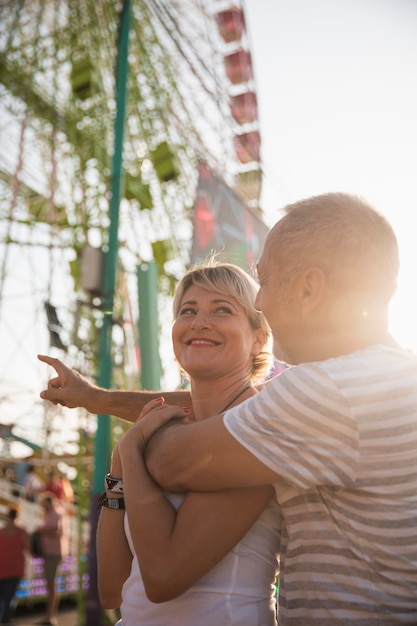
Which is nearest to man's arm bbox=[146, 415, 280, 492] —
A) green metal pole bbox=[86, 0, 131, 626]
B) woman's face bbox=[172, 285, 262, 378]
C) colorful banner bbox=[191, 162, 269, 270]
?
woman's face bbox=[172, 285, 262, 378]

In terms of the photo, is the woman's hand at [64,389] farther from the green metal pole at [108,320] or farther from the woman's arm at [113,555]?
the green metal pole at [108,320]

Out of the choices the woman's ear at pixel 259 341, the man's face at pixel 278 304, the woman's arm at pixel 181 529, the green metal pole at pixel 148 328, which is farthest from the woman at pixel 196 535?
the green metal pole at pixel 148 328

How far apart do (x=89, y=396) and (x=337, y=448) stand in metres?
1.07

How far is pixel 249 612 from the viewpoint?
1.17 m

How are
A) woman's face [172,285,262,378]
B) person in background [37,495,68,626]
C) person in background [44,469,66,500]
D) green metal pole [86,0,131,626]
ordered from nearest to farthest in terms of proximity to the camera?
woman's face [172,285,262,378], green metal pole [86,0,131,626], person in background [37,495,68,626], person in background [44,469,66,500]

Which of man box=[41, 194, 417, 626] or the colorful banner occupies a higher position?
the colorful banner

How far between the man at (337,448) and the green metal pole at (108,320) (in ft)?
12.7

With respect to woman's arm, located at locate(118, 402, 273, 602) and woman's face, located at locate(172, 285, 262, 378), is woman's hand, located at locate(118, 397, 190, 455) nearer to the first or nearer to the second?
woman's arm, located at locate(118, 402, 273, 602)

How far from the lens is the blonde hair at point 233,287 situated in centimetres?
166

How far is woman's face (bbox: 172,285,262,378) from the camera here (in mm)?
1572

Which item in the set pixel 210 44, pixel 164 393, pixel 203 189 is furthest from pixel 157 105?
pixel 164 393

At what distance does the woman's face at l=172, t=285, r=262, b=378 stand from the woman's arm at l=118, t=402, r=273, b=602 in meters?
0.49

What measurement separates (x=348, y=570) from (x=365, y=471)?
0.63 ft

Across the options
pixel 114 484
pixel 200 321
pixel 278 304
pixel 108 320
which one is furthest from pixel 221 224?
pixel 278 304
